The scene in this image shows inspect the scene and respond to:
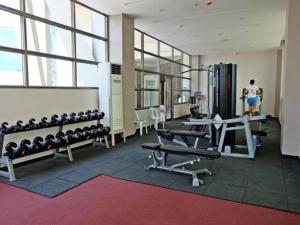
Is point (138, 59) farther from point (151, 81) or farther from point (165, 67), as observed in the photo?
point (165, 67)

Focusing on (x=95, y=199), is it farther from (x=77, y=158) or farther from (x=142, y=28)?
(x=142, y=28)

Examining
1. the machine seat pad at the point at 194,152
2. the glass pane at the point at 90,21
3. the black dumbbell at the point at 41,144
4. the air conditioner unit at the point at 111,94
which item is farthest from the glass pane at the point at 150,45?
the machine seat pad at the point at 194,152

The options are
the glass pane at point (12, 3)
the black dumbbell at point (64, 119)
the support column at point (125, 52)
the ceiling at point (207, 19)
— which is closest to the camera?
the glass pane at point (12, 3)

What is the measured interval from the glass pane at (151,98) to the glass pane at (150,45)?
157 centimetres

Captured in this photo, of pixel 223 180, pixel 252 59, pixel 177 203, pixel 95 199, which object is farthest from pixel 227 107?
pixel 252 59

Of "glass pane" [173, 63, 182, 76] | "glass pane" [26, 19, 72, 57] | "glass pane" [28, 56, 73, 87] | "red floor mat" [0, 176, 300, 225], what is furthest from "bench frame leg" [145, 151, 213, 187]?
"glass pane" [173, 63, 182, 76]

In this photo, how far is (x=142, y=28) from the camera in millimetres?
7598

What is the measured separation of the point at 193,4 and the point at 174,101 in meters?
6.04

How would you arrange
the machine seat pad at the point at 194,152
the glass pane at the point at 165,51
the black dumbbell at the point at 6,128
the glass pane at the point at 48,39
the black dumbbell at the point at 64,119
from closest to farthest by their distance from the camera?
the machine seat pad at the point at 194,152 → the black dumbbell at the point at 6,128 → the glass pane at the point at 48,39 → the black dumbbell at the point at 64,119 → the glass pane at the point at 165,51

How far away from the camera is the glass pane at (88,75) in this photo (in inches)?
226

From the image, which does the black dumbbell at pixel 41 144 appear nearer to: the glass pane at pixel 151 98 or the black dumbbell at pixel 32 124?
the black dumbbell at pixel 32 124

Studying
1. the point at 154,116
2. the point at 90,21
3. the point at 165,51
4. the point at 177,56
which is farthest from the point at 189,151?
the point at 177,56

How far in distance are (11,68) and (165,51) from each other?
7.03m

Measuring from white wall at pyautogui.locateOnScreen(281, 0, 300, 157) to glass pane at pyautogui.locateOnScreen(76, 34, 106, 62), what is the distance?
14.3 ft
